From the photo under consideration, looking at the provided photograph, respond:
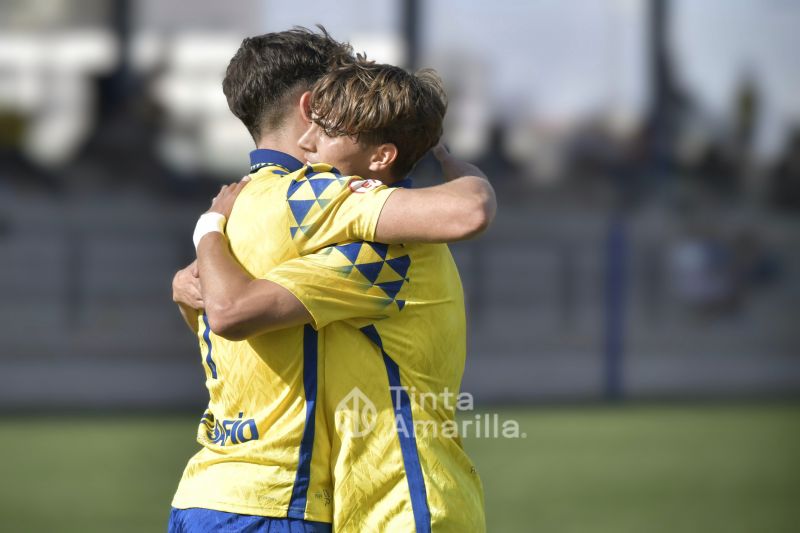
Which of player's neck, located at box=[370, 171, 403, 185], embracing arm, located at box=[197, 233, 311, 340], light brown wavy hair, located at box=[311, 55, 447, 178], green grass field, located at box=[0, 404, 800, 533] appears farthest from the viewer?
green grass field, located at box=[0, 404, 800, 533]

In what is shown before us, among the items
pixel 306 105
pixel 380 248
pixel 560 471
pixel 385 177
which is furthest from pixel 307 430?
pixel 560 471

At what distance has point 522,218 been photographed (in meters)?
12.0

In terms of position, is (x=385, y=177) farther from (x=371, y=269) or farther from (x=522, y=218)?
(x=522, y=218)

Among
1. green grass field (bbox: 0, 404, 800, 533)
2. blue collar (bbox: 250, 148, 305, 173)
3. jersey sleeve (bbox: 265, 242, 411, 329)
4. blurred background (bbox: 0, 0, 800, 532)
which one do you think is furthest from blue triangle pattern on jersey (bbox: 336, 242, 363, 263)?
blurred background (bbox: 0, 0, 800, 532)

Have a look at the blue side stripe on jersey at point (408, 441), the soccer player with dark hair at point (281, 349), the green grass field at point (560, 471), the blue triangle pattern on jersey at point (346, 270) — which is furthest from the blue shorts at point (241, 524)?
the green grass field at point (560, 471)

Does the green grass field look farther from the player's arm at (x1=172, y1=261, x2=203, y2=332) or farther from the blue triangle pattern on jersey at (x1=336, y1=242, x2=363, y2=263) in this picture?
the blue triangle pattern on jersey at (x1=336, y1=242, x2=363, y2=263)

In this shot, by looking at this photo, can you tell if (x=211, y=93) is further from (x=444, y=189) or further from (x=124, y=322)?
(x=444, y=189)

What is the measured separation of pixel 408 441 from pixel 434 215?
0.38 metres

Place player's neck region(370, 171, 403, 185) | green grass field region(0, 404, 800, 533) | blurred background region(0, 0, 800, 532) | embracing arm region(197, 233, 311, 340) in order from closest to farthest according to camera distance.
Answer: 1. embracing arm region(197, 233, 311, 340)
2. player's neck region(370, 171, 403, 185)
3. green grass field region(0, 404, 800, 533)
4. blurred background region(0, 0, 800, 532)

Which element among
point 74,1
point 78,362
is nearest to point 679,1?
point 74,1

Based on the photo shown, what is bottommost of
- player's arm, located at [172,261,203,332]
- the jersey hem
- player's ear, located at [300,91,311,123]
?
the jersey hem

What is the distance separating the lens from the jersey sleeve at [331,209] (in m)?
1.86

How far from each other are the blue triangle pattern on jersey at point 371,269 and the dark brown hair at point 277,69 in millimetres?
347

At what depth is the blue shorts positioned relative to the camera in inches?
73.4
